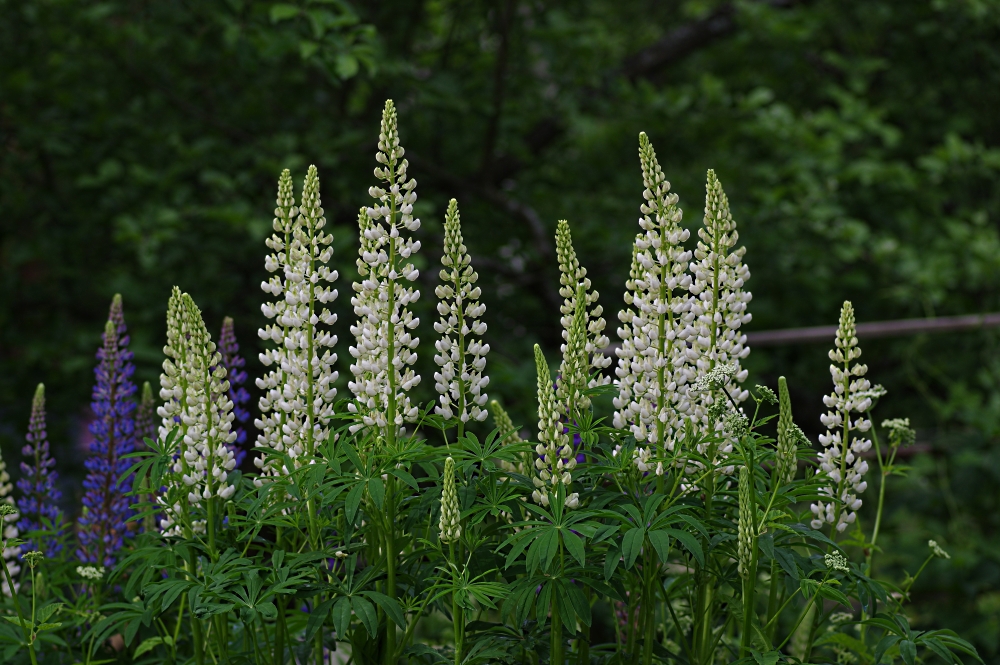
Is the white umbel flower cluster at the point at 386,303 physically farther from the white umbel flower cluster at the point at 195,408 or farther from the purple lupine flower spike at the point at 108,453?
the purple lupine flower spike at the point at 108,453

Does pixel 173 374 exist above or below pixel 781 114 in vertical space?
below

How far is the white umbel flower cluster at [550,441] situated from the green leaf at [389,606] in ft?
0.94

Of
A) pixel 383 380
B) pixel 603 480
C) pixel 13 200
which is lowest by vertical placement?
pixel 603 480

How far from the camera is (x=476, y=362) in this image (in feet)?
5.48

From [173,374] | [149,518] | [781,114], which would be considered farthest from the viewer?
[781,114]

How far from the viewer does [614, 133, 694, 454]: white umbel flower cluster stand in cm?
157

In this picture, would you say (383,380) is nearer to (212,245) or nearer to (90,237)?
(212,245)

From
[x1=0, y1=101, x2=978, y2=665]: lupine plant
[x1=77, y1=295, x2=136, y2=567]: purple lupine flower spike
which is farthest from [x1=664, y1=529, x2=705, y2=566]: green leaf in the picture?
[x1=77, y1=295, x2=136, y2=567]: purple lupine flower spike

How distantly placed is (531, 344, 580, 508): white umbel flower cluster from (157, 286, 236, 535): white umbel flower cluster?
55 centimetres

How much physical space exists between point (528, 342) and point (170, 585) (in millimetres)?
3706

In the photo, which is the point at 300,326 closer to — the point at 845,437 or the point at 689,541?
the point at 689,541

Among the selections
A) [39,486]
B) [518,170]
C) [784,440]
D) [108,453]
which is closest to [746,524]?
[784,440]

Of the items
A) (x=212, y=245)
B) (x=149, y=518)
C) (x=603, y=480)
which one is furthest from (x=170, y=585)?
(x=212, y=245)

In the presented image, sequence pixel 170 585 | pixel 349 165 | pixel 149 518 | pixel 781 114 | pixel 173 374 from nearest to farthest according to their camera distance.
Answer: pixel 170 585
pixel 173 374
pixel 149 518
pixel 349 165
pixel 781 114
